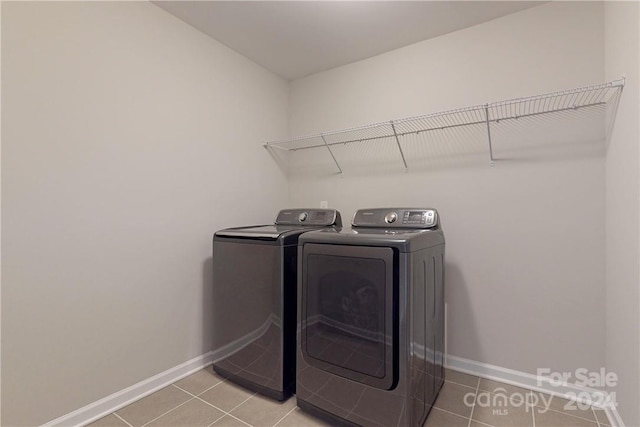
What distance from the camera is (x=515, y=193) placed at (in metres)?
1.86

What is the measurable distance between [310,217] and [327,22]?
138 cm

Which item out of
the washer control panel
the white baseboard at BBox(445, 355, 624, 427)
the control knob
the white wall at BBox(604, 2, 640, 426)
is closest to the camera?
the white wall at BBox(604, 2, 640, 426)

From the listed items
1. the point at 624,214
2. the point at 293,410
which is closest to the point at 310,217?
the point at 293,410

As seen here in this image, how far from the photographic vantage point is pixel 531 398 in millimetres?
1721

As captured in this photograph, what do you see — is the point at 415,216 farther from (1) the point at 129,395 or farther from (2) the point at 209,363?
(1) the point at 129,395

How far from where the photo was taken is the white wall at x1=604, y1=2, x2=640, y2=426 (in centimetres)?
121

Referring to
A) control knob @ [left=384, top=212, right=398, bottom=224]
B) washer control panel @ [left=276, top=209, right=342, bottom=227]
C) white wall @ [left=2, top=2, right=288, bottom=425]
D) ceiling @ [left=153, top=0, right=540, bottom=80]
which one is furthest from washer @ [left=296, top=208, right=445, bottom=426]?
ceiling @ [left=153, top=0, right=540, bottom=80]

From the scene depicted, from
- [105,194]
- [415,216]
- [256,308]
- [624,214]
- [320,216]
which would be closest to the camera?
[624,214]

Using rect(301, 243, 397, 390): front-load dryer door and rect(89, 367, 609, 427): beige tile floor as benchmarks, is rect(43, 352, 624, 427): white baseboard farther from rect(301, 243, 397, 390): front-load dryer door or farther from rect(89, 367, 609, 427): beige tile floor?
rect(301, 243, 397, 390): front-load dryer door

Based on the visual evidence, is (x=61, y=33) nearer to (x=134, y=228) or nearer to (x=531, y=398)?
(x=134, y=228)

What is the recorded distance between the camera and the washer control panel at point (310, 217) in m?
2.18

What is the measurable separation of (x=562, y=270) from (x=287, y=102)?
2.57 meters

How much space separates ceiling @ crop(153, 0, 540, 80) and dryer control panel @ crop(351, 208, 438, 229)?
1.29m

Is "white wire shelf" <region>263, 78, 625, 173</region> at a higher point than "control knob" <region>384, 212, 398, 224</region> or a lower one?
higher
